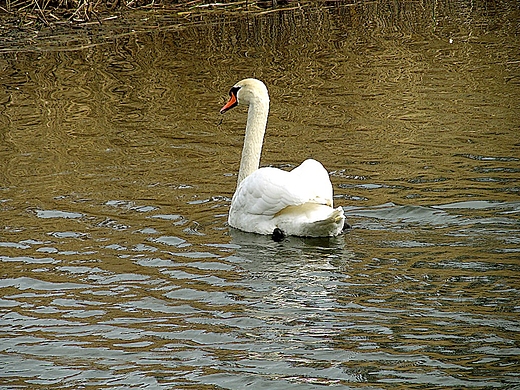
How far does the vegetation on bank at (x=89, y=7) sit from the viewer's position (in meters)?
17.7

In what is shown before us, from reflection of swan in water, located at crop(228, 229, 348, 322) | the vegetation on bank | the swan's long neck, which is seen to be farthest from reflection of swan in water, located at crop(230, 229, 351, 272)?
the vegetation on bank

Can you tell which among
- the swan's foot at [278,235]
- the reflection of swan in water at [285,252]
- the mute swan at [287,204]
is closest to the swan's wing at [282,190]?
the mute swan at [287,204]

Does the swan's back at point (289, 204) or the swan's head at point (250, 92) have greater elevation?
the swan's head at point (250, 92)

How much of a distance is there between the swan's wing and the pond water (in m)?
0.27

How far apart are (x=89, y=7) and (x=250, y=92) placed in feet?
33.2

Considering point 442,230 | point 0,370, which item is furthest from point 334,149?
point 0,370

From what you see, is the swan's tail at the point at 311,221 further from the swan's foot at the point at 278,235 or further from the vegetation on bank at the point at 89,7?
the vegetation on bank at the point at 89,7

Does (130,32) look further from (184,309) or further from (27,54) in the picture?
(184,309)

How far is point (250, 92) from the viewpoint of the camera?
28.8 ft

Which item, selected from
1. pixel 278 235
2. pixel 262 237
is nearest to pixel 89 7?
pixel 262 237

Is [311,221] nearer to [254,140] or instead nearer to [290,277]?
[290,277]

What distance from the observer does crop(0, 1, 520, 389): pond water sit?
5.20m

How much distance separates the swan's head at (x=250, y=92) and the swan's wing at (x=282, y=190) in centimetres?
104

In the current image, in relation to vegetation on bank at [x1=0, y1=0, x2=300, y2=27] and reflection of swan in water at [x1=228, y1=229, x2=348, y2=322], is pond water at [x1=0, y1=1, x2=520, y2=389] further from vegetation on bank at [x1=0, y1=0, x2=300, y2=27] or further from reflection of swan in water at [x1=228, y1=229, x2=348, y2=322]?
vegetation on bank at [x1=0, y1=0, x2=300, y2=27]
